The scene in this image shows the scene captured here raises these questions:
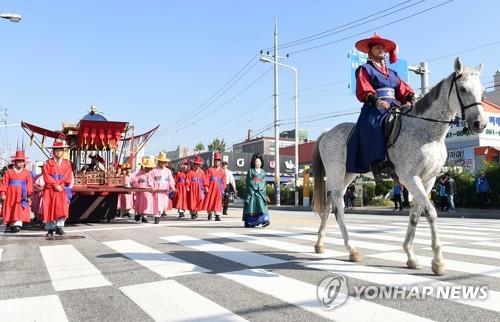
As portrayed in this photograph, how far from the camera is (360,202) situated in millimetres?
27578

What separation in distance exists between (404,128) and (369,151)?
0.48m

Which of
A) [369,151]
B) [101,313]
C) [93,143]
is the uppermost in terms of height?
[93,143]

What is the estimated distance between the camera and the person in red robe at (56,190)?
29.4ft

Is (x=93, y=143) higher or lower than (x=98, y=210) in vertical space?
higher

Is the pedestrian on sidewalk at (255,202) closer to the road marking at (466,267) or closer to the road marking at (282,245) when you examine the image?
the road marking at (282,245)

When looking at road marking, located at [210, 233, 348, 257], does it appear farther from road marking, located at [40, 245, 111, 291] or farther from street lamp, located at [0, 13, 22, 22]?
street lamp, located at [0, 13, 22, 22]

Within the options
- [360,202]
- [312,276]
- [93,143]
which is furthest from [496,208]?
[312,276]

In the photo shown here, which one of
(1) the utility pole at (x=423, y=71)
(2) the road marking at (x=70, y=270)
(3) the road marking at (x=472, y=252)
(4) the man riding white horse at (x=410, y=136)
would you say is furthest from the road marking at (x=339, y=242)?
(1) the utility pole at (x=423, y=71)

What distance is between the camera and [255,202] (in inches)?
428

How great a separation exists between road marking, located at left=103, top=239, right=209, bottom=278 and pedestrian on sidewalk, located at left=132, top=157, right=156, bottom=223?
208 inches

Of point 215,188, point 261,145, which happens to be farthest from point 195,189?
point 261,145

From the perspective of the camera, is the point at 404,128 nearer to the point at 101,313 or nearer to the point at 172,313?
the point at 172,313

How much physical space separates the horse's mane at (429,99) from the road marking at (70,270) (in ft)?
12.3

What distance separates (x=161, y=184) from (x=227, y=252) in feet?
24.7
